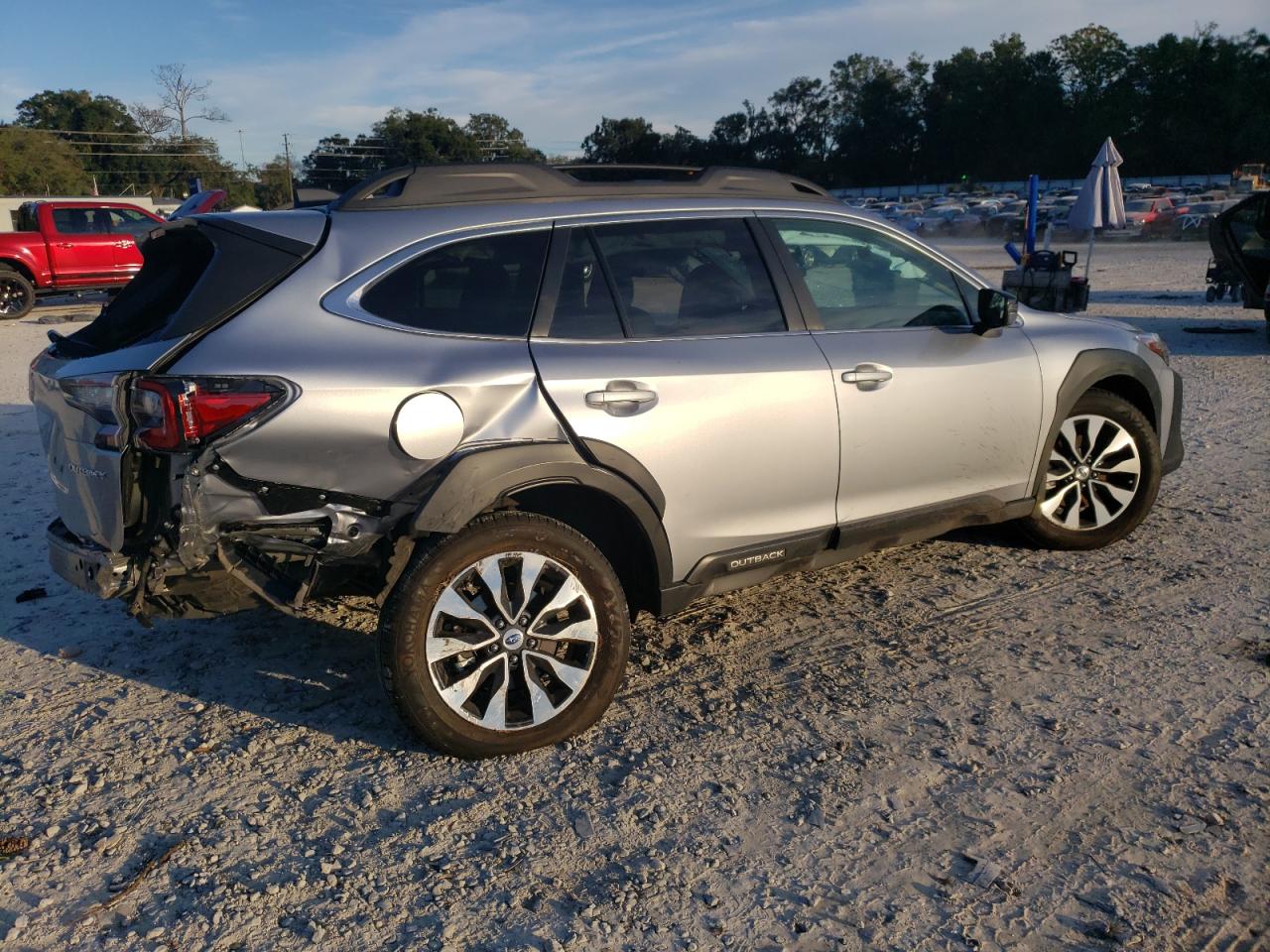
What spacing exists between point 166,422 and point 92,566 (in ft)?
2.12

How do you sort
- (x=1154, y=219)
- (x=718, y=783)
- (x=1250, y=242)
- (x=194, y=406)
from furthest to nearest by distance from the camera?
(x=1154, y=219), (x=1250, y=242), (x=718, y=783), (x=194, y=406)

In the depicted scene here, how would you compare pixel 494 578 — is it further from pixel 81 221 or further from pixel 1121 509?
pixel 81 221

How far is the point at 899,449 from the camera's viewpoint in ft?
14.0

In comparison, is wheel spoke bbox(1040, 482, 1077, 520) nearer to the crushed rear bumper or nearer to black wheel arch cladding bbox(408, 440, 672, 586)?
black wheel arch cladding bbox(408, 440, 672, 586)

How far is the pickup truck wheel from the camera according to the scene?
18.1 metres

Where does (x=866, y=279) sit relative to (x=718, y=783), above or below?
above

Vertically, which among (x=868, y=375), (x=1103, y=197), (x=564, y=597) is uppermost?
(x=1103, y=197)

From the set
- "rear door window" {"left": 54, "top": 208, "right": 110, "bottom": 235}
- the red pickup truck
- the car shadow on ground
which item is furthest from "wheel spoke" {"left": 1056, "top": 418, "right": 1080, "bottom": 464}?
"rear door window" {"left": 54, "top": 208, "right": 110, "bottom": 235}

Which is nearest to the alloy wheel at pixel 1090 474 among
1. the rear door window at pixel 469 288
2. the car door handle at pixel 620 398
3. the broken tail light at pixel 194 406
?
the car door handle at pixel 620 398

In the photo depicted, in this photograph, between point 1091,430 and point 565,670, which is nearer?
point 565,670

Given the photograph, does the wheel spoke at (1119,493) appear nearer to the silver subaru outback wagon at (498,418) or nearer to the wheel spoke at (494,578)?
the silver subaru outback wagon at (498,418)

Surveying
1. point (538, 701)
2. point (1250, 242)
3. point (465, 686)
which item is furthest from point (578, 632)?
point (1250, 242)

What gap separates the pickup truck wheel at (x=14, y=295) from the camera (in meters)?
→ 18.1

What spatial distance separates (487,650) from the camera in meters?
3.45
